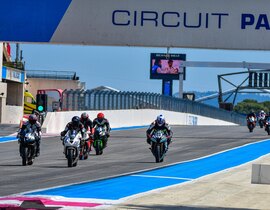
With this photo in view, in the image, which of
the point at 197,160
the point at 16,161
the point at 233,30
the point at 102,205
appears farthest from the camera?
the point at 197,160

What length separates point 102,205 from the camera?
51.5 ft


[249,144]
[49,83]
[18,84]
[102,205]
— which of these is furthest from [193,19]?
[49,83]

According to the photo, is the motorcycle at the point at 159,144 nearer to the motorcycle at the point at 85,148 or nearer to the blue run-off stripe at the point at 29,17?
the motorcycle at the point at 85,148

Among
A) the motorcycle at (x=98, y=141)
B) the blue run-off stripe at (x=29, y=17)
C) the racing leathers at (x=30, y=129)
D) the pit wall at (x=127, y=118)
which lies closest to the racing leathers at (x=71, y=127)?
the racing leathers at (x=30, y=129)

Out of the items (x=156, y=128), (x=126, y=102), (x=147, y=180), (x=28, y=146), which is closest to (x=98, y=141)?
(x=156, y=128)

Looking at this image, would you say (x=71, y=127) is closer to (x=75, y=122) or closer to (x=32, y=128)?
(x=75, y=122)

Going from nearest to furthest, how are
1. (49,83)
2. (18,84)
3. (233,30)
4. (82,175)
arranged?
(233,30) < (82,175) < (18,84) < (49,83)

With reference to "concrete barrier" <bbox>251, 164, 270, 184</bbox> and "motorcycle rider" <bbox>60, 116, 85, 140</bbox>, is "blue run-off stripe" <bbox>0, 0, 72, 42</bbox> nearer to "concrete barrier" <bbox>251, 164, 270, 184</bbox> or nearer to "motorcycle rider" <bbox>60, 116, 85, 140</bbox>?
"concrete barrier" <bbox>251, 164, 270, 184</bbox>

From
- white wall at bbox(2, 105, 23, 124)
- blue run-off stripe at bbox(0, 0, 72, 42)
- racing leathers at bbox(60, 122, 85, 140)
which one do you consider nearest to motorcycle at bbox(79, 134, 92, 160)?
racing leathers at bbox(60, 122, 85, 140)

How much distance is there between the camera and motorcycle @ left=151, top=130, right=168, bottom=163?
93.0 feet

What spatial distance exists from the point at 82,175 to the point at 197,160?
831 centimetres

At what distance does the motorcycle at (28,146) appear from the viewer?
26109mm

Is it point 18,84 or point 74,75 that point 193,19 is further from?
point 74,75

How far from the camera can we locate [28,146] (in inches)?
1033
